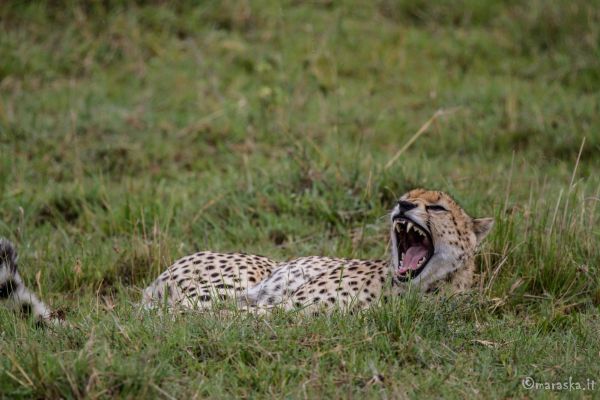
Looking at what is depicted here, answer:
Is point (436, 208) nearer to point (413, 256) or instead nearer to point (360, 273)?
point (413, 256)

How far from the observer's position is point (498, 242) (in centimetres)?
498

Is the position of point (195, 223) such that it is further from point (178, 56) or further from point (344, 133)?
point (178, 56)

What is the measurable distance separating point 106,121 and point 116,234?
1.81m

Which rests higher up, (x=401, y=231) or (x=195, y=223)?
(x=401, y=231)

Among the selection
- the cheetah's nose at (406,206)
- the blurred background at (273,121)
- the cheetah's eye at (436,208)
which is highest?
the cheetah's nose at (406,206)

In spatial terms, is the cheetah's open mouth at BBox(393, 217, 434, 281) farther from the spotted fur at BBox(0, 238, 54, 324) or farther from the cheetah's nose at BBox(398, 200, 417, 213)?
the spotted fur at BBox(0, 238, 54, 324)

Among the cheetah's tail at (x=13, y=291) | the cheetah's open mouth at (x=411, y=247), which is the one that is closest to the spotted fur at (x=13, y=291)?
the cheetah's tail at (x=13, y=291)

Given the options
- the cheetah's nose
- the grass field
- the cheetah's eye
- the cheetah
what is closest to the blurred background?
the grass field

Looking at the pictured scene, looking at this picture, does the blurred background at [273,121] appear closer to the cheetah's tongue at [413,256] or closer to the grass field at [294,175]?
the grass field at [294,175]

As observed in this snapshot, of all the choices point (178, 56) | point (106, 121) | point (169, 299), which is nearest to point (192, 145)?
point (106, 121)

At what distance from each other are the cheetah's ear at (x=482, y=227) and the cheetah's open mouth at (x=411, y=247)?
0.29 meters

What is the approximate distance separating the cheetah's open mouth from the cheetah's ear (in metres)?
0.29

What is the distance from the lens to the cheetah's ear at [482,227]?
15.5 ft

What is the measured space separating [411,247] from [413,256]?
2.4 inches
